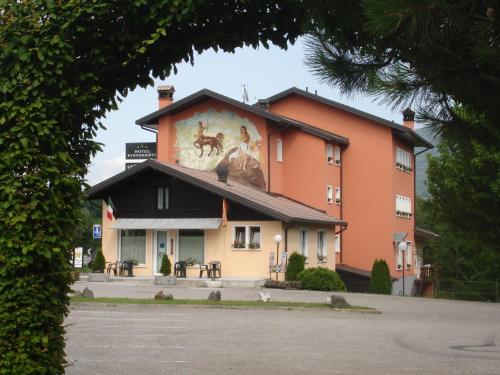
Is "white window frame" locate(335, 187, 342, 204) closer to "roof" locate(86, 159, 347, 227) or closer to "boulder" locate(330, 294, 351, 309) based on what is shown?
"roof" locate(86, 159, 347, 227)

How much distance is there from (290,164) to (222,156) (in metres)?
3.74

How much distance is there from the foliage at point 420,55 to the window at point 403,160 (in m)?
42.7

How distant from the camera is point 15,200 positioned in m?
9.56

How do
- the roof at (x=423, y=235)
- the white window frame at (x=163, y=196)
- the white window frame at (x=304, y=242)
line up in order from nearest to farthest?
the white window frame at (x=163, y=196)
the white window frame at (x=304, y=242)
the roof at (x=423, y=235)

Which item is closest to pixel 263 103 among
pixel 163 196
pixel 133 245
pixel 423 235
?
pixel 163 196

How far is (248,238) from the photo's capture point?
4075 cm

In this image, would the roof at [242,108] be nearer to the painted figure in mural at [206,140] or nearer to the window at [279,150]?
the window at [279,150]

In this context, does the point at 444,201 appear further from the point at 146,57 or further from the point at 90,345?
the point at 146,57

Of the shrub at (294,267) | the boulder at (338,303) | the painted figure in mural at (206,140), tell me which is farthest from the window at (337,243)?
the boulder at (338,303)

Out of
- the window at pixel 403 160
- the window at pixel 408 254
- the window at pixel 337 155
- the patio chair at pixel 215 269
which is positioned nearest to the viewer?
the patio chair at pixel 215 269

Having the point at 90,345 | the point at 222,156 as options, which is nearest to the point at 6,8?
the point at 90,345

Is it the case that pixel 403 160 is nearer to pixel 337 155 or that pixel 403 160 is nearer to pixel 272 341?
pixel 337 155

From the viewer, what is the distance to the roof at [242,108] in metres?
46.8

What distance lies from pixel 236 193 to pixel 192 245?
3582mm
